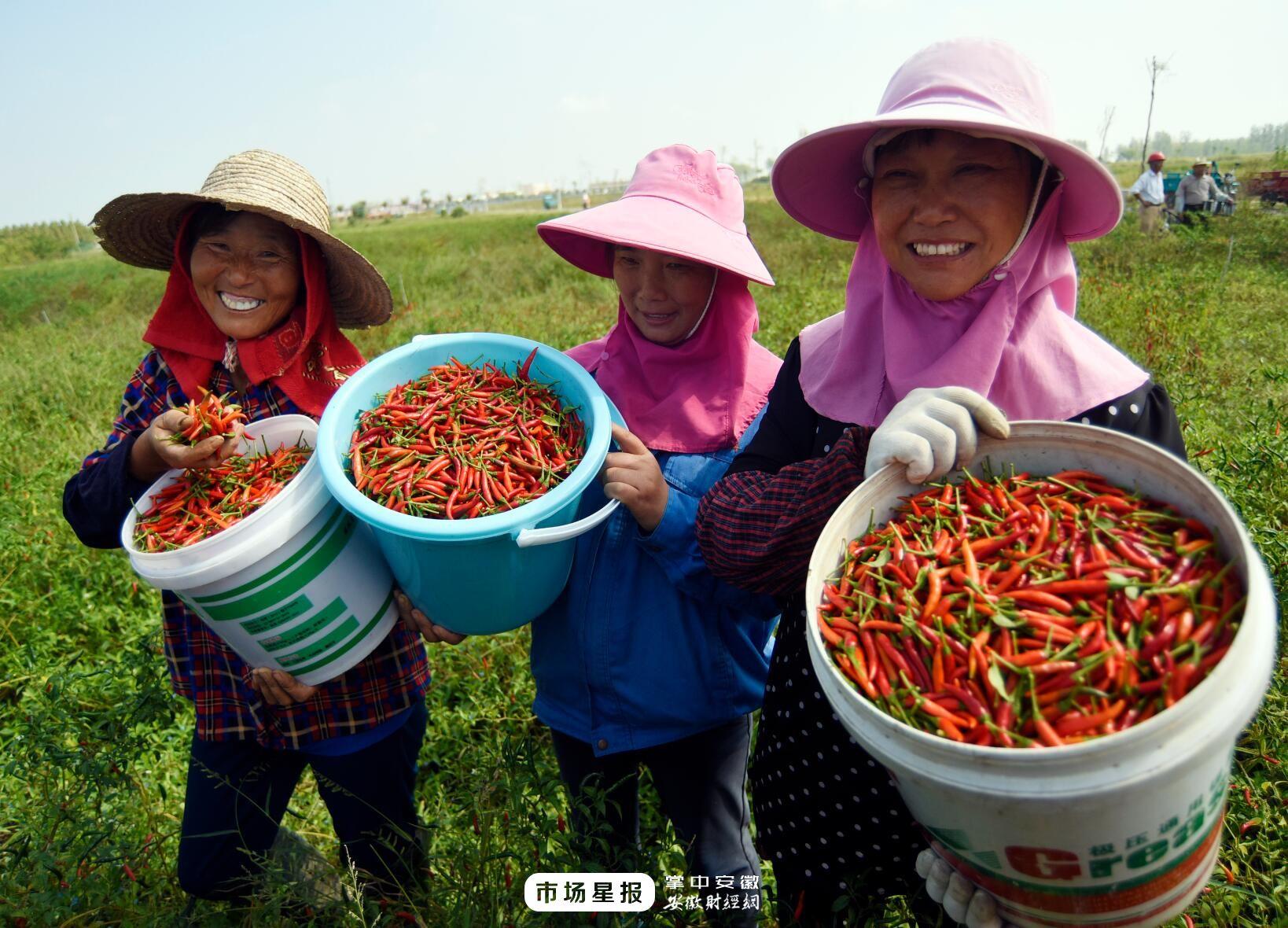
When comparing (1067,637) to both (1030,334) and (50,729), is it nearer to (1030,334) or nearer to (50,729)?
(1030,334)

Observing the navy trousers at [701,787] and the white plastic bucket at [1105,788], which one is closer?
the white plastic bucket at [1105,788]

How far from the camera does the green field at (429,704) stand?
213 cm

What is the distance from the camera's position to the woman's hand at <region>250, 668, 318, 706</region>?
7.01 feet

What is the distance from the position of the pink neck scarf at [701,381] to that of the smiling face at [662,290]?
0.12 feet

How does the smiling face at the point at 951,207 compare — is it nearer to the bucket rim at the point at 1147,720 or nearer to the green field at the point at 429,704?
the bucket rim at the point at 1147,720

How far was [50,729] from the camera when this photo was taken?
2703 millimetres

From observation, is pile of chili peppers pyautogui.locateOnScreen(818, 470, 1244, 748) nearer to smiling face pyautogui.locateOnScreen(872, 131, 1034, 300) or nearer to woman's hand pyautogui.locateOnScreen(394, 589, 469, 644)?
smiling face pyautogui.locateOnScreen(872, 131, 1034, 300)

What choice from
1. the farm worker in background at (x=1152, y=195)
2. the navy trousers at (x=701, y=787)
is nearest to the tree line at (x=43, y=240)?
the farm worker in background at (x=1152, y=195)

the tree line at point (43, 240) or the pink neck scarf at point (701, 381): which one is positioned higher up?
the pink neck scarf at point (701, 381)

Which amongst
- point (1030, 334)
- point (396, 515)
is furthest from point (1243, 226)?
point (396, 515)

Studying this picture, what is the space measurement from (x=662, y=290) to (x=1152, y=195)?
18.5 metres

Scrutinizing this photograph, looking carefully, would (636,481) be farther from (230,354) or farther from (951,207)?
(230,354)

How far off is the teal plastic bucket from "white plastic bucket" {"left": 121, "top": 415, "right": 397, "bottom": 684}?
9 cm

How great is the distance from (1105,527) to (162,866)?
9.80 ft
